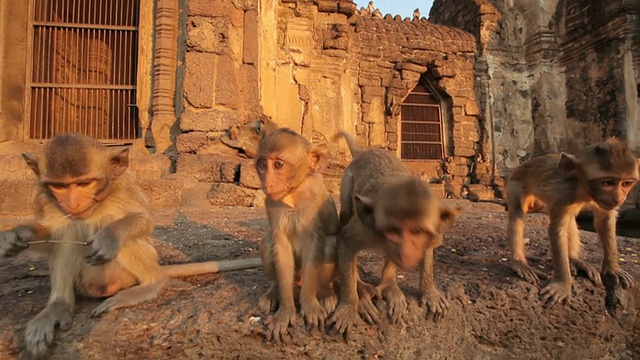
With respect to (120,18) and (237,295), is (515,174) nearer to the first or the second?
(237,295)

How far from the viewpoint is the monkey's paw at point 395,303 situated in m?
2.29

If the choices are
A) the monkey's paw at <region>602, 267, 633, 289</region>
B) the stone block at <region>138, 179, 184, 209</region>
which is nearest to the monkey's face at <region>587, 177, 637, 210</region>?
the monkey's paw at <region>602, 267, 633, 289</region>

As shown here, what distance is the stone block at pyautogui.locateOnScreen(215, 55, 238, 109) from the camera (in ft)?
22.5

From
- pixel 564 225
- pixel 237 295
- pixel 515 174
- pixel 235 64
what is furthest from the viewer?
pixel 235 64

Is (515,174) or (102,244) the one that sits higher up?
(515,174)

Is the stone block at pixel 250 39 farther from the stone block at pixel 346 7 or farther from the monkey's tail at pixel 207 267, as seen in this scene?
the monkey's tail at pixel 207 267

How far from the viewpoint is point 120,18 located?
7.30m

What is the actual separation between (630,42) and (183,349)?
43.6ft

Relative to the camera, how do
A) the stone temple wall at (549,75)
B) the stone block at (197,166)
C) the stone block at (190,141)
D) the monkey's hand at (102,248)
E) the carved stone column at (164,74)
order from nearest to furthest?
the monkey's hand at (102,248) < the stone block at (197,166) < the stone block at (190,141) < the carved stone column at (164,74) < the stone temple wall at (549,75)

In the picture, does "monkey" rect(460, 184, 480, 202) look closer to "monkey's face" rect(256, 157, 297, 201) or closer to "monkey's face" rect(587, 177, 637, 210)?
"monkey's face" rect(587, 177, 637, 210)

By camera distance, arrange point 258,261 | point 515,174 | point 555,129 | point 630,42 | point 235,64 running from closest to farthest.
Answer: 1. point 258,261
2. point 515,174
3. point 235,64
4. point 630,42
5. point 555,129

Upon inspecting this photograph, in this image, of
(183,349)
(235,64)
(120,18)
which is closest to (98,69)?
(120,18)

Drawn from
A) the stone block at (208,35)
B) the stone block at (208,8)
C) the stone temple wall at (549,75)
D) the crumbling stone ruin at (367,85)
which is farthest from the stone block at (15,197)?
the stone temple wall at (549,75)

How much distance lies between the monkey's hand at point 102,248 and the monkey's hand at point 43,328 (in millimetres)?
379
